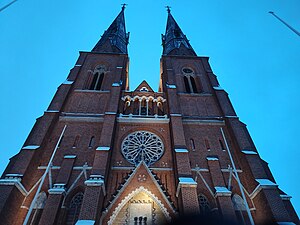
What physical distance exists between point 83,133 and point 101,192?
6.34 metres

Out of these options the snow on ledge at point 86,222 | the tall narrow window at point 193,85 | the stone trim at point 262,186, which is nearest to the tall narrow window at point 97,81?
the tall narrow window at point 193,85

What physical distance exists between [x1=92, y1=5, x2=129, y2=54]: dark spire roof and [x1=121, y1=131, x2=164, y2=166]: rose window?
14.6 m

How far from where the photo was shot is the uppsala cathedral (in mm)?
13102

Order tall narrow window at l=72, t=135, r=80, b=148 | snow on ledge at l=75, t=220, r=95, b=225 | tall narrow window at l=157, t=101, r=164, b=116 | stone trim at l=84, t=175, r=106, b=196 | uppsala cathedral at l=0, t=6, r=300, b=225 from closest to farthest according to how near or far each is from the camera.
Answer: snow on ledge at l=75, t=220, r=95, b=225 < uppsala cathedral at l=0, t=6, r=300, b=225 < stone trim at l=84, t=175, r=106, b=196 < tall narrow window at l=72, t=135, r=80, b=148 < tall narrow window at l=157, t=101, r=164, b=116

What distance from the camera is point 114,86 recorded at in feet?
71.9

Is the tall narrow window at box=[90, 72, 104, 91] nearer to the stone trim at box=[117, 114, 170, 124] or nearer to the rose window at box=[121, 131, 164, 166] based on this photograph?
the stone trim at box=[117, 114, 170, 124]

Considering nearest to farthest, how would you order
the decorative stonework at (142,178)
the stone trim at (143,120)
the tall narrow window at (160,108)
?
the decorative stonework at (142,178) → the stone trim at (143,120) → the tall narrow window at (160,108)

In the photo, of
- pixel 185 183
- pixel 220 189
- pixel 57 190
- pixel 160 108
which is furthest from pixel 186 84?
pixel 57 190

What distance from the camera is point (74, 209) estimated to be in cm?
1396

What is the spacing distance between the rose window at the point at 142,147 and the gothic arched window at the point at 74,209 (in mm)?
4243

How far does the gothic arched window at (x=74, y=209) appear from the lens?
44.2ft

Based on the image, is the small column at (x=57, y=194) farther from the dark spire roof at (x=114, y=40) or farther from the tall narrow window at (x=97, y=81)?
the dark spire roof at (x=114, y=40)

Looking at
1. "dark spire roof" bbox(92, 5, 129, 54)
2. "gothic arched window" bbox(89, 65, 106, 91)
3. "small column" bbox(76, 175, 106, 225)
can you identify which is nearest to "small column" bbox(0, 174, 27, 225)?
"small column" bbox(76, 175, 106, 225)

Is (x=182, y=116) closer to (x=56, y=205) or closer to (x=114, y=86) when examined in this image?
(x=114, y=86)
